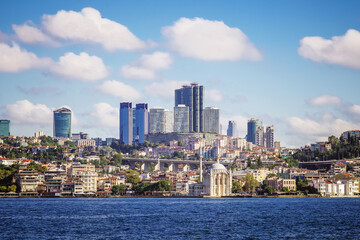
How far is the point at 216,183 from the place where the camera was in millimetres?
123625

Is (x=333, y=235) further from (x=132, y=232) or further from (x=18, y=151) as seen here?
(x=18, y=151)

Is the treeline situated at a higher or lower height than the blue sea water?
higher

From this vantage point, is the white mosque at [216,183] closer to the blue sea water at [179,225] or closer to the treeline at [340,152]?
the treeline at [340,152]

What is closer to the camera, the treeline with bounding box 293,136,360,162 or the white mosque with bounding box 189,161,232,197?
the white mosque with bounding box 189,161,232,197

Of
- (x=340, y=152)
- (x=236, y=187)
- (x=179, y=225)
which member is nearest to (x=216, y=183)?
(x=236, y=187)

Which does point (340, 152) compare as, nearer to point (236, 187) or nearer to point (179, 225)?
point (236, 187)

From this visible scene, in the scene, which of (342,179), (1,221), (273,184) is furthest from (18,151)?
(1,221)

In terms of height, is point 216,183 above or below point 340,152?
below

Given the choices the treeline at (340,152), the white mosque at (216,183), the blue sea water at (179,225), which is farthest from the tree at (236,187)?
the blue sea water at (179,225)

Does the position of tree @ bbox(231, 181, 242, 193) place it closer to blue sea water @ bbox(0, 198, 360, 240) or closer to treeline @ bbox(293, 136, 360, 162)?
treeline @ bbox(293, 136, 360, 162)

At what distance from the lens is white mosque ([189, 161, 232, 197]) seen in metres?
123

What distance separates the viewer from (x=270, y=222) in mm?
57781

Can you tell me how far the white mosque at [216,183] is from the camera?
122812 millimetres

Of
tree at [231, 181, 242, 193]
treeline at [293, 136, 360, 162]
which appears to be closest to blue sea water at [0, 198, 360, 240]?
tree at [231, 181, 242, 193]
